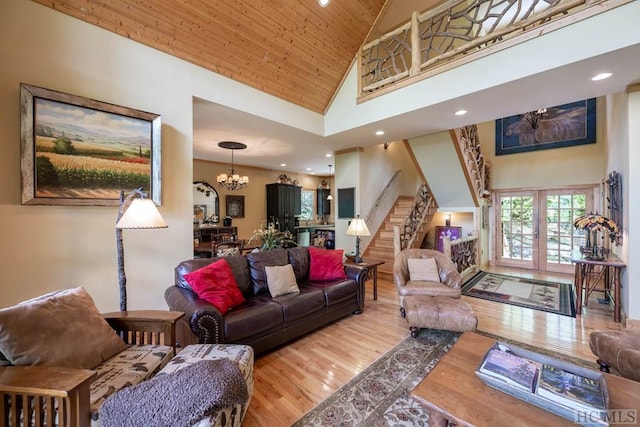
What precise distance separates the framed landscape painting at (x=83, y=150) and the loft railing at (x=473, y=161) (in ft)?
15.6

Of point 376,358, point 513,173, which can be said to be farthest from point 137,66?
point 513,173

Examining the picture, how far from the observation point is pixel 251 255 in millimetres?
3199

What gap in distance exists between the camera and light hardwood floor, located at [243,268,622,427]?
1954mm

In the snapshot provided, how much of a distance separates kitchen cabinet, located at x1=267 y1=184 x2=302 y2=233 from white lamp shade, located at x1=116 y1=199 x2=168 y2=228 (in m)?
6.08

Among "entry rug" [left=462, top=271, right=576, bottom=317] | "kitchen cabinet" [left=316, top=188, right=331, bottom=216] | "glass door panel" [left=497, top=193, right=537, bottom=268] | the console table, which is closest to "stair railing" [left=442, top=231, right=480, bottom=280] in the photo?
"entry rug" [left=462, top=271, right=576, bottom=317]

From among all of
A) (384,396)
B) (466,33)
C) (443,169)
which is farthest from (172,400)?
(443,169)

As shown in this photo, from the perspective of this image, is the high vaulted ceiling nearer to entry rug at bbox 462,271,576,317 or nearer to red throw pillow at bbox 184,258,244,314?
red throw pillow at bbox 184,258,244,314

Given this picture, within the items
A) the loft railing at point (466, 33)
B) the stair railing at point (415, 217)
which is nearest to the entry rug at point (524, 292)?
the stair railing at point (415, 217)

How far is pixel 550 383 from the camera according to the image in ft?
4.40

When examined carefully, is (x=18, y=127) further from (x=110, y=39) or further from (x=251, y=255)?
(x=251, y=255)

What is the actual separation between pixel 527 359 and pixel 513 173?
6338 mm

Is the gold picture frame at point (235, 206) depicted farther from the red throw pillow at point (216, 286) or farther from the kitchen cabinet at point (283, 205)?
the red throw pillow at point (216, 286)

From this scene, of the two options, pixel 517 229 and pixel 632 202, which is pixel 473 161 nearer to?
pixel 517 229

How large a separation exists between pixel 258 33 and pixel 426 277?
12.6 ft
